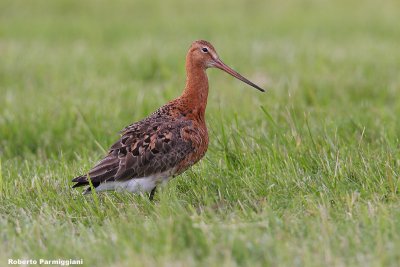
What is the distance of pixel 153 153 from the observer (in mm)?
5832

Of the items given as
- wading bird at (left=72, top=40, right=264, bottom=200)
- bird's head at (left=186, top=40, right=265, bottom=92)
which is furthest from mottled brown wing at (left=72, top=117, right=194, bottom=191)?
bird's head at (left=186, top=40, right=265, bottom=92)

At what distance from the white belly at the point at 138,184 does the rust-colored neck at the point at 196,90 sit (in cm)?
68

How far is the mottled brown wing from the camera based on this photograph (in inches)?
224

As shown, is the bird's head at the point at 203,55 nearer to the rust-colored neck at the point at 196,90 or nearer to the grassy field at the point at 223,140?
the rust-colored neck at the point at 196,90

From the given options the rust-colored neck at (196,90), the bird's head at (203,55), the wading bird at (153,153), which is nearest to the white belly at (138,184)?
the wading bird at (153,153)

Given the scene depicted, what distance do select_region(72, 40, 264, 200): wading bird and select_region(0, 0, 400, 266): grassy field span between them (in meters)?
0.13

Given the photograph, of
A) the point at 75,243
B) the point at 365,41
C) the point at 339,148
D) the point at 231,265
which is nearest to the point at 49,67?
the point at 365,41

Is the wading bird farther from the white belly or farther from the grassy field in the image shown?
the grassy field

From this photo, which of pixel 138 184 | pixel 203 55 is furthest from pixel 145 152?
pixel 203 55

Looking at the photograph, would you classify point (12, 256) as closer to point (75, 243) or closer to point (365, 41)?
point (75, 243)

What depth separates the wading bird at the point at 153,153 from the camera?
18.6 ft

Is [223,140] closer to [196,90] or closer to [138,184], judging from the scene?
[196,90]

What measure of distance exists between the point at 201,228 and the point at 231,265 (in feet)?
1.68

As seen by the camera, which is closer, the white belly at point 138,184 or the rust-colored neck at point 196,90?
the white belly at point 138,184
